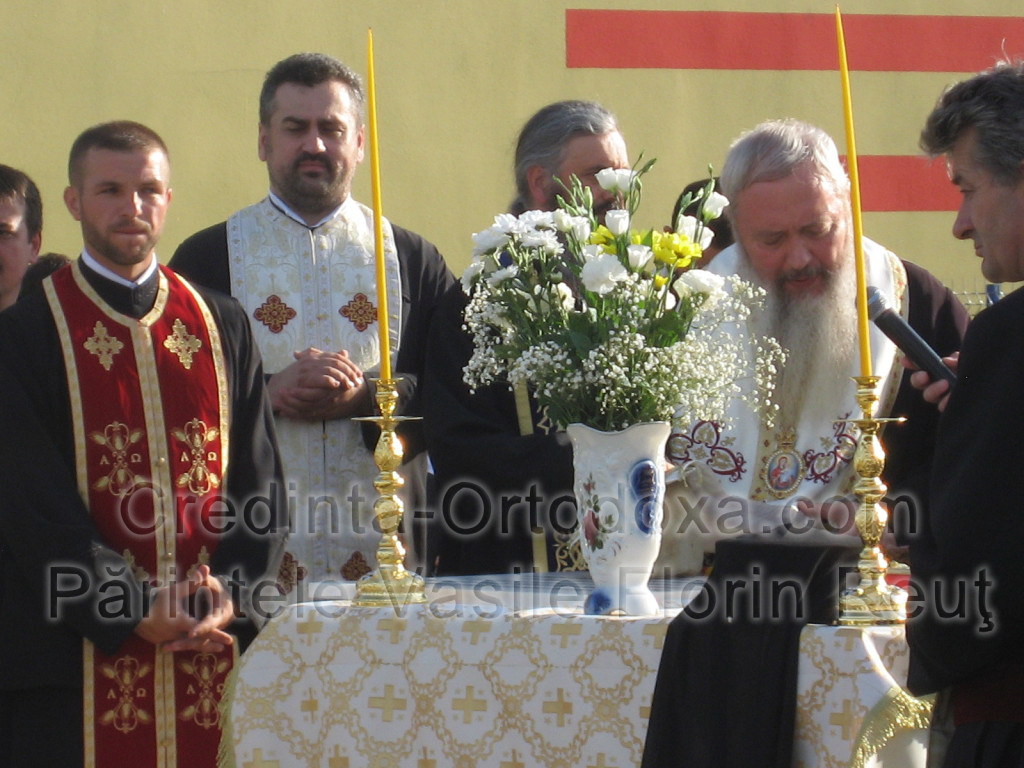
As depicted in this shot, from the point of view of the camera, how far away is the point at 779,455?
11.9ft

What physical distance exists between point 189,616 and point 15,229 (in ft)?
6.82

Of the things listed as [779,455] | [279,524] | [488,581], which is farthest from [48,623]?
[779,455]

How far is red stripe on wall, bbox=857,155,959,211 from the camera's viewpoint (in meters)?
6.97

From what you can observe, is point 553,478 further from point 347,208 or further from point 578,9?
point 578,9

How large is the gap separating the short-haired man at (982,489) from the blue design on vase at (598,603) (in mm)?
672

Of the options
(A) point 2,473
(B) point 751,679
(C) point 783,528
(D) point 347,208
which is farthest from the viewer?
(D) point 347,208

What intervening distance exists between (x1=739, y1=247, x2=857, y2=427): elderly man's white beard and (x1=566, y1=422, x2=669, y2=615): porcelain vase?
0.86 metres

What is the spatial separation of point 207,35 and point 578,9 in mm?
1592

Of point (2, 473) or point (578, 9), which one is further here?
point (578, 9)

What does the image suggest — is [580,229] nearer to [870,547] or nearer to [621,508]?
[621,508]

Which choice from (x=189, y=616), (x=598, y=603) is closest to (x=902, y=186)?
(x=189, y=616)

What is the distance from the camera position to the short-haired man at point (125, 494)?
349 centimetres

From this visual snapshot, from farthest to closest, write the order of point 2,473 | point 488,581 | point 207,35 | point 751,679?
point 207,35, point 2,473, point 488,581, point 751,679

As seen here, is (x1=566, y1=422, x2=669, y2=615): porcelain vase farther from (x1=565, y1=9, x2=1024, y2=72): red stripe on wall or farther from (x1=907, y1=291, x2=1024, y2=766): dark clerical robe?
(x1=565, y1=9, x2=1024, y2=72): red stripe on wall
